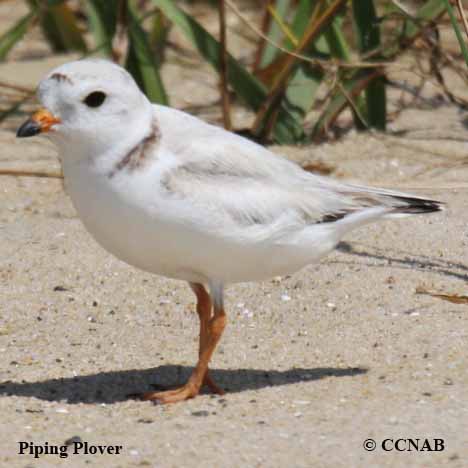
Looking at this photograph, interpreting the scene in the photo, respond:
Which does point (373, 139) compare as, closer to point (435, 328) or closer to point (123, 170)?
point (435, 328)

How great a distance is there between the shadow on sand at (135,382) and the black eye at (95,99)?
1032 millimetres

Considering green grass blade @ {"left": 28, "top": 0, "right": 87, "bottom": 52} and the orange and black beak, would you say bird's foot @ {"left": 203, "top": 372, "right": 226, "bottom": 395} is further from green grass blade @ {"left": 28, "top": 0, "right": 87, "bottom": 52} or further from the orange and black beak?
green grass blade @ {"left": 28, "top": 0, "right": 87, "bottom": 52}

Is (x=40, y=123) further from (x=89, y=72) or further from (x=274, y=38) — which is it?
(x=274, y=38)

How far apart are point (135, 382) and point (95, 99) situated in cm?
109

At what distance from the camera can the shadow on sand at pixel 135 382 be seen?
4078 millimetres

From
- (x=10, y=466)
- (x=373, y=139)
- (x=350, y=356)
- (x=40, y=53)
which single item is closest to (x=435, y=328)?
(x=350, y=356)

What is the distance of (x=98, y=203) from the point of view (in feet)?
12.1

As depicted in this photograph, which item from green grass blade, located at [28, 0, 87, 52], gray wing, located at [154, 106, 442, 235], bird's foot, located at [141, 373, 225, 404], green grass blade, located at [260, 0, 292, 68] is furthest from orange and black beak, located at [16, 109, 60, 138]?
green grass blade, located at [28, 0, 87, 52]

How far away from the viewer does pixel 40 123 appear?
143 inches

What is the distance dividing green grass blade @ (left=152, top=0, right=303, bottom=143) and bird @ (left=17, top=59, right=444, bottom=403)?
2.33 metres

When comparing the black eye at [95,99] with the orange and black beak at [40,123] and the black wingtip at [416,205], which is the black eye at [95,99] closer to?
the orange and black beak at [40,123]

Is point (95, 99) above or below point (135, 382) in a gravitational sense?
above

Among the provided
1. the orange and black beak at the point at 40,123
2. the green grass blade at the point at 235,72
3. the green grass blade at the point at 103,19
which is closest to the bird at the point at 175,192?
the orange and black beak at the point at 40,123

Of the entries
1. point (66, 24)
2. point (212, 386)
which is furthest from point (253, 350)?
point (66, 24)
